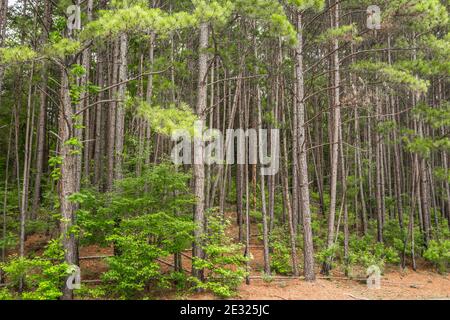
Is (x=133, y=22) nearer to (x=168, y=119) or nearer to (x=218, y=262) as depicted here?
(x=168, y=119)

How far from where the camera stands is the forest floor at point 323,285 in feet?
27.8

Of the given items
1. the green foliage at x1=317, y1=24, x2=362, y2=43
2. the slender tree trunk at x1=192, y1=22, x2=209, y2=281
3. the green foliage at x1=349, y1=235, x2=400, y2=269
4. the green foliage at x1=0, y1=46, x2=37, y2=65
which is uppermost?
the green foliage at x1=317, y1=24, x2=362, y2=43

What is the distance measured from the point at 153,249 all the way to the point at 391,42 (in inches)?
477

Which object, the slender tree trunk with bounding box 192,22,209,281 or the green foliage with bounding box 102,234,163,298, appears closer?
the green foliage with bounding box 102,234,163,298

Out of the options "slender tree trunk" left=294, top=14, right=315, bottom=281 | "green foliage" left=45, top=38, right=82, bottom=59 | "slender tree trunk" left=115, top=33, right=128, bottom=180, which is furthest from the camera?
"slender tree trunk" left=294, top=14, right=315, bottom=281

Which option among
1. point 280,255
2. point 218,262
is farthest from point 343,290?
point 218,262

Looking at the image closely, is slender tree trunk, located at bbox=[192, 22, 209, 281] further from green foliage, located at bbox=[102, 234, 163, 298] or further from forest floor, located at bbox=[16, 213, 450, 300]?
green foliage, located at bbox=[102, 234, 163, 298]

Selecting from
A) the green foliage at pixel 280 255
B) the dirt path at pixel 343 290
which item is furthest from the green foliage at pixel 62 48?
the green foliage at pixel 280 255

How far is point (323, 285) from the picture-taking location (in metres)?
9.48

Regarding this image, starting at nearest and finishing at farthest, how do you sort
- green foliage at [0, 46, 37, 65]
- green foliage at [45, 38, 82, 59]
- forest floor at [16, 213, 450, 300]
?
green foliage at [0, 46, 37, 65] → green foliage at [45, 38, 82, 59] → forest floor at [16, 213, 450, 300]

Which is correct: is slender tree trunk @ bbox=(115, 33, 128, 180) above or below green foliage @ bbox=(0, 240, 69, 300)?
above

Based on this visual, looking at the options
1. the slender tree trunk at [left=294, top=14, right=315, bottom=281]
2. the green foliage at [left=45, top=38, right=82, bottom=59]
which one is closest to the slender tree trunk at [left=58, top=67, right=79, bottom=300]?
the green foliage at [left=45, top=38, right=82, bottom=59]

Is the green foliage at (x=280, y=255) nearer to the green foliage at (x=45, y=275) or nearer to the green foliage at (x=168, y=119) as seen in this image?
the green foliage at (x=168, y=119)

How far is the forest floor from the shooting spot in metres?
8.46
